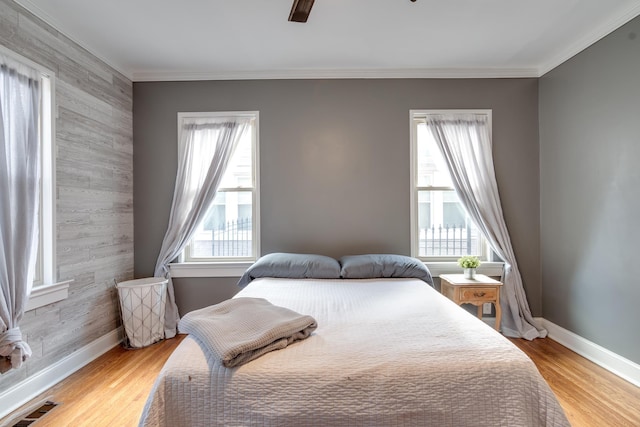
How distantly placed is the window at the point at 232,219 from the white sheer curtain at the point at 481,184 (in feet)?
6.59

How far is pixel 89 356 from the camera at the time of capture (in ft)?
8.68

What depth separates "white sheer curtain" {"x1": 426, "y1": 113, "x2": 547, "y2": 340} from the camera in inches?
123

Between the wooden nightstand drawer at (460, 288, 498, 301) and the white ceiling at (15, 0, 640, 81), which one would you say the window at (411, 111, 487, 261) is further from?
the white ceiling at (15, 0, 640, 81)

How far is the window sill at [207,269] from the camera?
3.24 meters

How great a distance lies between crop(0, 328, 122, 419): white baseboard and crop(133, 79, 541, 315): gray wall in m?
0.72

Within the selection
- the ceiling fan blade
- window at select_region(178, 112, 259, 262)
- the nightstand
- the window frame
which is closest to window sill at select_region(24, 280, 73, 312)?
the window frame

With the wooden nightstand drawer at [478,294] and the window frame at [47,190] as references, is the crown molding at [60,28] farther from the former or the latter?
the wooden nightstand drawer at [478,294]

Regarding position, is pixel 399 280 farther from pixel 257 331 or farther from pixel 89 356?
pixel 89 356

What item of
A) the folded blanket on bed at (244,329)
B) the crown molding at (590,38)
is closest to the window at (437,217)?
the crown molding at (590,38)

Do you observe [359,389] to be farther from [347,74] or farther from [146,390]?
[347,74]

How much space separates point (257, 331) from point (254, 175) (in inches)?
87.7

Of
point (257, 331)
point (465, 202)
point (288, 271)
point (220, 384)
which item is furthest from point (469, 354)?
point (465, 202)

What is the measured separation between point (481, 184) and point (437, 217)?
549mm

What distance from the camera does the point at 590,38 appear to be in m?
2.59
